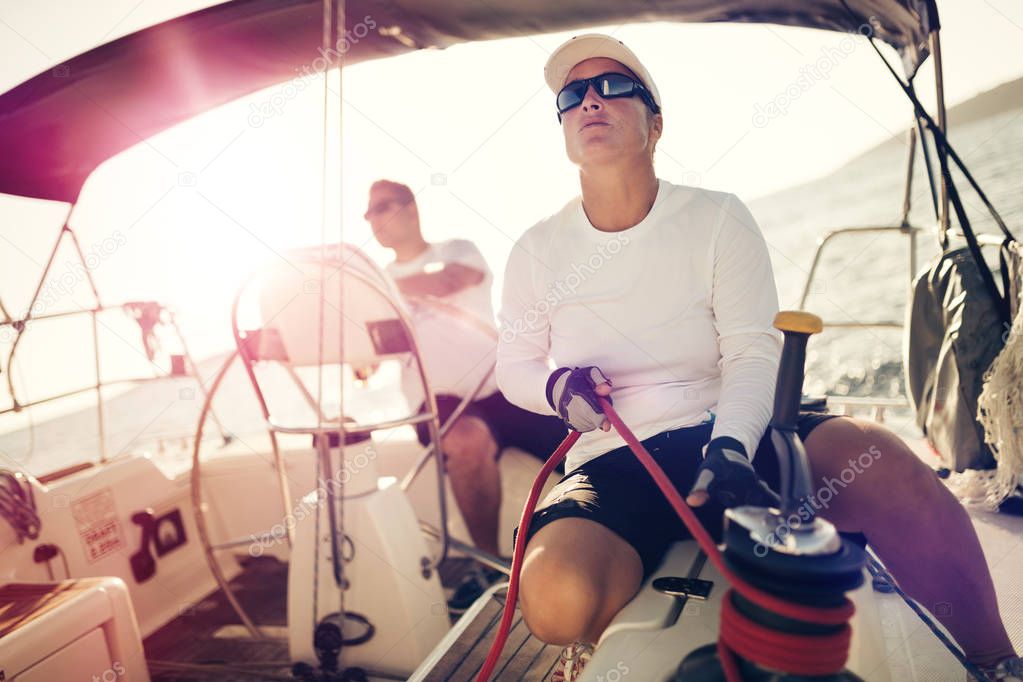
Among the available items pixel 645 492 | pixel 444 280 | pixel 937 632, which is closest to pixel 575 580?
pixel 645 492

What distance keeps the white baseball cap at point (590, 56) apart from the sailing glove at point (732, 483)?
0.85 meters

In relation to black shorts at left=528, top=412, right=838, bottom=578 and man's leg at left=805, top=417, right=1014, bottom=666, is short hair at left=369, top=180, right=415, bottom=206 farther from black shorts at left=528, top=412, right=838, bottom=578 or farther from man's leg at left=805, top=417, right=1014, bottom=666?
man's leg at left=805, top=417, right=1014, bottom=666

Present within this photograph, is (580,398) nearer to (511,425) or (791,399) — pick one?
(791,399)

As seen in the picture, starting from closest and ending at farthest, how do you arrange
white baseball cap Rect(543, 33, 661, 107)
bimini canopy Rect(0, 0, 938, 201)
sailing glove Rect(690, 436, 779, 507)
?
sailing glove Rect(690, 436, 779, 507)
white baseball cap Rect(543, 33, 661, 107)
bimini canopy Rect(0, 0, 938, 201)

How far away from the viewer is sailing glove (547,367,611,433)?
112 centimetres

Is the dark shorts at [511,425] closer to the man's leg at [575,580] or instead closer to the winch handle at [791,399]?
the man's leg at [575,580]

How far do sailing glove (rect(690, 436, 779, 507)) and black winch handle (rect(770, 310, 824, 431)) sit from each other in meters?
0.14

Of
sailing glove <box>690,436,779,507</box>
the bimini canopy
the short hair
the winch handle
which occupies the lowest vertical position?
sailing glove <box>690,436,779,507</box>

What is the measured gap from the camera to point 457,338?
2.53 meters

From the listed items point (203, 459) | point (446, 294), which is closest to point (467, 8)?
point (446, 294)

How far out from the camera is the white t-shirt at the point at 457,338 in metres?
2.48

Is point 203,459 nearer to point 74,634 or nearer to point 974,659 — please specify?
point 74,634

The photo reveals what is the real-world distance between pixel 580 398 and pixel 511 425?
128 cm

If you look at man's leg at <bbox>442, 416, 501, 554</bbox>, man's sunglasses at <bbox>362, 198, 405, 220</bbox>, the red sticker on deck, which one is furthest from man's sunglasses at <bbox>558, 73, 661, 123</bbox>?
the red sticker on deck
